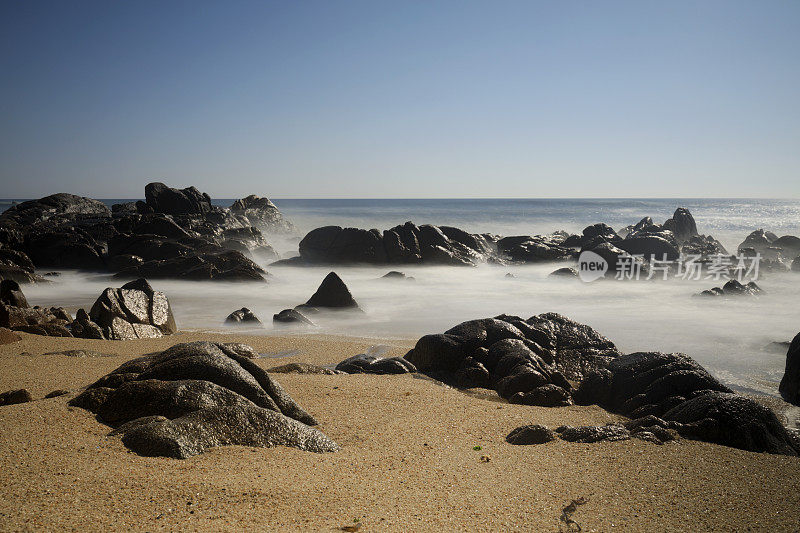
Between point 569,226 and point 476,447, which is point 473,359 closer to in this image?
point 476,447

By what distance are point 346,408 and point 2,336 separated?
6.14 meters

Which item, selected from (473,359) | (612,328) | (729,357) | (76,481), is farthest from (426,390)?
(612,328)

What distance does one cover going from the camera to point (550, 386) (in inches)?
266

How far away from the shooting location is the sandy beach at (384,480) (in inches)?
120

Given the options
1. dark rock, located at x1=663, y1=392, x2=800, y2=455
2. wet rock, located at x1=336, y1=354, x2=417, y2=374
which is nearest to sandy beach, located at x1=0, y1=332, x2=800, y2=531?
dark rock, located at x1=663, y1=392, x2=800, y2=455

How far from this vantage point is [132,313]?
10.1 m

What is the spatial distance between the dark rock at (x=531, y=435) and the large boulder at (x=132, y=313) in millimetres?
7632

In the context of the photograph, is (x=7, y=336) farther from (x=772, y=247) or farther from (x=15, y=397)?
(x=772, y=247)

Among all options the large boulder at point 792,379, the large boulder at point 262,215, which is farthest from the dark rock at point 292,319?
the large boulder at point 262,215

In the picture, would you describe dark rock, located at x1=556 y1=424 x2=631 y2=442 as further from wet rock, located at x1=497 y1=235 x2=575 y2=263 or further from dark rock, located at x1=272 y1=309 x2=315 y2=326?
wet rock, located at x1=497 y1=235 x2=575 y2=263

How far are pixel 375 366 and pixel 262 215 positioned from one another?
1477 inches

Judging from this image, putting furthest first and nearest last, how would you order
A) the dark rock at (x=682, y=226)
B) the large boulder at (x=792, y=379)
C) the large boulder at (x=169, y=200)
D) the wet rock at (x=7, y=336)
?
the dark rock at (x=682, y=226) → the large boulder at (x=169, y=200) → the wet rock at (x=7, y=336) → the large boulder at (x=792, y=379)

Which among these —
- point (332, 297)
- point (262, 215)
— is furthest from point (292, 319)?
point (262, 215)

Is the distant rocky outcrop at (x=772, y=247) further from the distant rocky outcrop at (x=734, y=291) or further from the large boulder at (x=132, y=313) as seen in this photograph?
the large boulder at (x=132, y=313)
